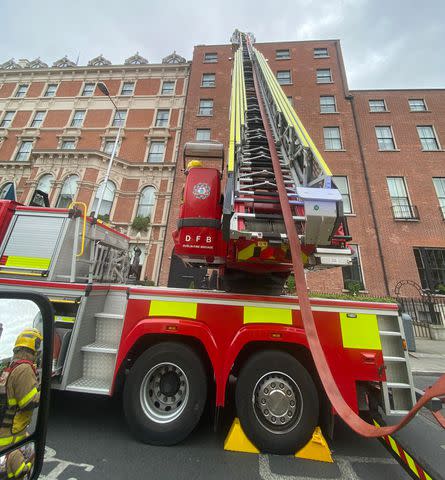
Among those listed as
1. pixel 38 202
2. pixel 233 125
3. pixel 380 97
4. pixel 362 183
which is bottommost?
pixel 38 202

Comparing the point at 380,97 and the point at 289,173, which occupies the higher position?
the point at 380,97

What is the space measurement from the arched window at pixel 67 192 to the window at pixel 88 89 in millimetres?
10654

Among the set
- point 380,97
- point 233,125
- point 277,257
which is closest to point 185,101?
point 380,97

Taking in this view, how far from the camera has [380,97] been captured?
19406mm

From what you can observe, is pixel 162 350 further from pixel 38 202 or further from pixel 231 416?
Answer: pixel 38 202

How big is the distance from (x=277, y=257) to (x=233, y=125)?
269cm

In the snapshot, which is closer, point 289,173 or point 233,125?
point 289,173

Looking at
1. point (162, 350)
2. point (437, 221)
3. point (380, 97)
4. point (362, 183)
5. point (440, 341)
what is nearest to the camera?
point (162, 350)

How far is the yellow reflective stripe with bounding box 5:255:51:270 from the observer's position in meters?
3.48

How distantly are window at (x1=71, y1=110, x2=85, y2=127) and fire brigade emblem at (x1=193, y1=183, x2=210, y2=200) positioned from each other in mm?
23967

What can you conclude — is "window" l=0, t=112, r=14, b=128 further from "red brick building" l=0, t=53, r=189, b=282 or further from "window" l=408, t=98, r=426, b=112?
"window" l=408, t=98, r=426, b=112

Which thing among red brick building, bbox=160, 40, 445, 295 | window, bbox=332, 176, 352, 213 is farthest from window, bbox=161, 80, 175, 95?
window, bbox=332, 176, 352, 213

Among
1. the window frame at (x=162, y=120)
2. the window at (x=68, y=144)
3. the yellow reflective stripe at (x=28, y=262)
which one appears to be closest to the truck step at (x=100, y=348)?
the yellow reflective stripe at (x=28, y=262)

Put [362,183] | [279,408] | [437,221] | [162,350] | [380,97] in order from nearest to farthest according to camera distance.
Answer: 1. [279,408]
2. [162,350]
3. [437,221]
4. [362,183]
5. [380,97]
